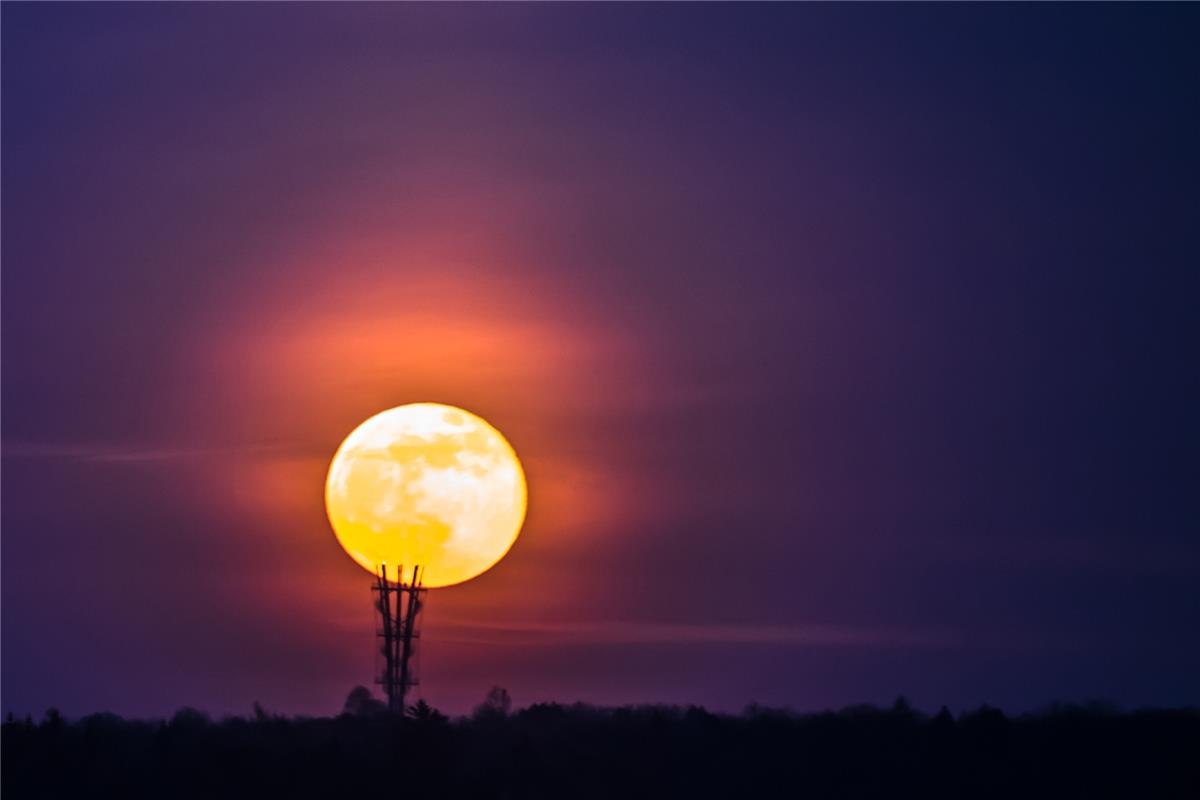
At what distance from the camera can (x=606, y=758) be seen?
59.7 m

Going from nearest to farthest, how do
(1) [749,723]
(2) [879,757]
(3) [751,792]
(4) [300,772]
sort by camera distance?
(4) [300,772] < (3) [751,792] < (2) [879,757] < (1) [749,723]

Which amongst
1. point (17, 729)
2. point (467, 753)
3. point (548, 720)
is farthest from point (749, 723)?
point (17, 729)

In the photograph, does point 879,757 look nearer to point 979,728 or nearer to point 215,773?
point 979,728

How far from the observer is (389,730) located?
6122cm

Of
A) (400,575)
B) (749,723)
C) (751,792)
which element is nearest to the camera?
Answer: (751,792)

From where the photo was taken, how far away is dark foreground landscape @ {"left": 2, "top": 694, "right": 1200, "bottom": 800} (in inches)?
2067

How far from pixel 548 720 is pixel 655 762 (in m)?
16.8

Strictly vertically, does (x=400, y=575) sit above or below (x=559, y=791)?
above

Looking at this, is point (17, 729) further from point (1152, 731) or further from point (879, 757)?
point (1152, 731)

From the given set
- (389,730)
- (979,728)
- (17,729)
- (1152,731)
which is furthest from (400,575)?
(1152,731)

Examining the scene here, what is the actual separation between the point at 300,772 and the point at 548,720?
2496 centimetres

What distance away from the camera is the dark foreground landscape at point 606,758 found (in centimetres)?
5250

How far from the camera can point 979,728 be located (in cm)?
6881

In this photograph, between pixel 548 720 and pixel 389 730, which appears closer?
pixel 389 730
